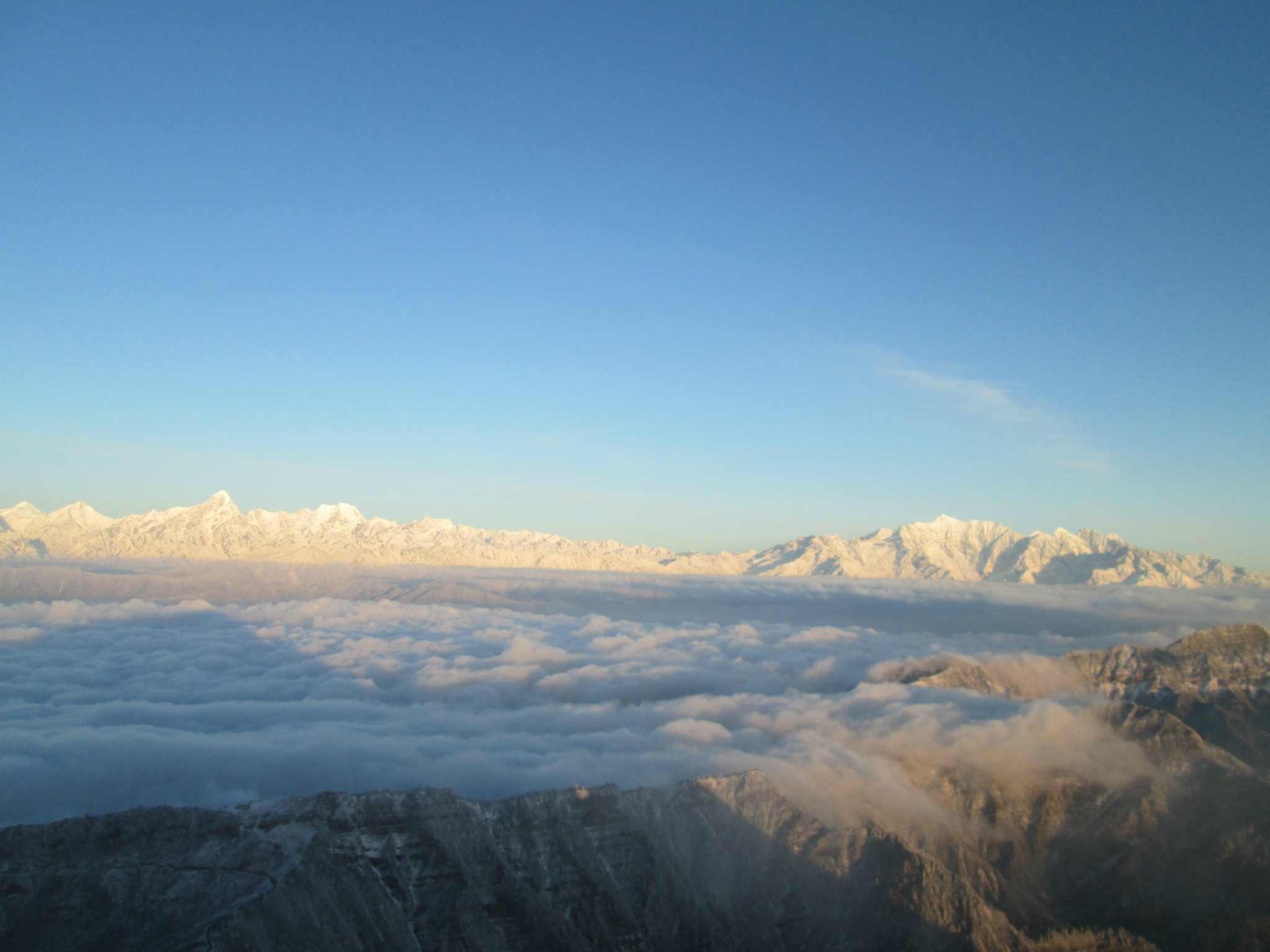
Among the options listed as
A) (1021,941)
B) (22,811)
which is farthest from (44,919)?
(1021,941)

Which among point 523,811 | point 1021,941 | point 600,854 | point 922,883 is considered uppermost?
point 523,811

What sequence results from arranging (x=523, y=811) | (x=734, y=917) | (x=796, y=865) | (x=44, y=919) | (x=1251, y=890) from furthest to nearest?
(x=1251, y=890), (x=796, y=865), (x=734, y=917), (x=523, y=811), (x=44, y=919)

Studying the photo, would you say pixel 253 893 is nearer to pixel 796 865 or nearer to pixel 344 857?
pixel 344 857

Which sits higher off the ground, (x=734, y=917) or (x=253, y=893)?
(x=253, y=893)

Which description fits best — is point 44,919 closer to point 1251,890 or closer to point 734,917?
point 734,917

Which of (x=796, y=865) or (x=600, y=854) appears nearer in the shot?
(x=600, y=854)

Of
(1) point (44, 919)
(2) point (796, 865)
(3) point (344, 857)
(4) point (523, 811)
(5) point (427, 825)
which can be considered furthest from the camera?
(2) point (796, 865)
